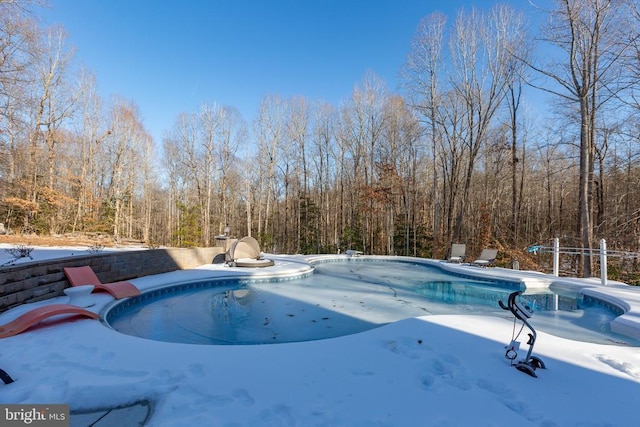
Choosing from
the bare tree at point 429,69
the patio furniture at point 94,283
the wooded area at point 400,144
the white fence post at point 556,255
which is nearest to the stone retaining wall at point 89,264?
the patio furniture at point 94,283

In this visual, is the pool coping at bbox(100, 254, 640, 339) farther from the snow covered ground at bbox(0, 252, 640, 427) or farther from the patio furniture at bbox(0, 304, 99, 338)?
the snow covered ground at bbox(0, 252, 640, 427)

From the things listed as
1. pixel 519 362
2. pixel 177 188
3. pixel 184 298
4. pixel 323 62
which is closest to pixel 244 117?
pixel 323 62

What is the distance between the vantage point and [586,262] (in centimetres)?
819

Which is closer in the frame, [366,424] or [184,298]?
[366,424]

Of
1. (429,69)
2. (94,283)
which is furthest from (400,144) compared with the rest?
(94,283)

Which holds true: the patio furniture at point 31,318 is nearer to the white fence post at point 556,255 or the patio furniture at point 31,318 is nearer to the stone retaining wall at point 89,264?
the stone retaining wall at point 89,264

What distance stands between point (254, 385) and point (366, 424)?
35.6 inches

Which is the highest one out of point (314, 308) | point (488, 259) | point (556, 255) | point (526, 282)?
point (556, 255)

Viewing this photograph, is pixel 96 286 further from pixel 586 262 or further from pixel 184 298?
pixel 586 262

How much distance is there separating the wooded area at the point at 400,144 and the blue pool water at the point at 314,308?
13.1 feet

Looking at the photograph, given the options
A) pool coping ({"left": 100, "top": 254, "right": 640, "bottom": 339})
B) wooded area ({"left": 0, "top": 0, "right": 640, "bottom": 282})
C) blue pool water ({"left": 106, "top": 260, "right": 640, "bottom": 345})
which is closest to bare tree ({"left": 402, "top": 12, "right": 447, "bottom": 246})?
wooded area ({"left": 0, "top": 0, "right": 640, "bottom": 282})

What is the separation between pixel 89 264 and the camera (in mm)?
5914

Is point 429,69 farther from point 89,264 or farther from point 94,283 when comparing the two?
point 94,283

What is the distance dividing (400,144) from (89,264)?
1553 centimetres
